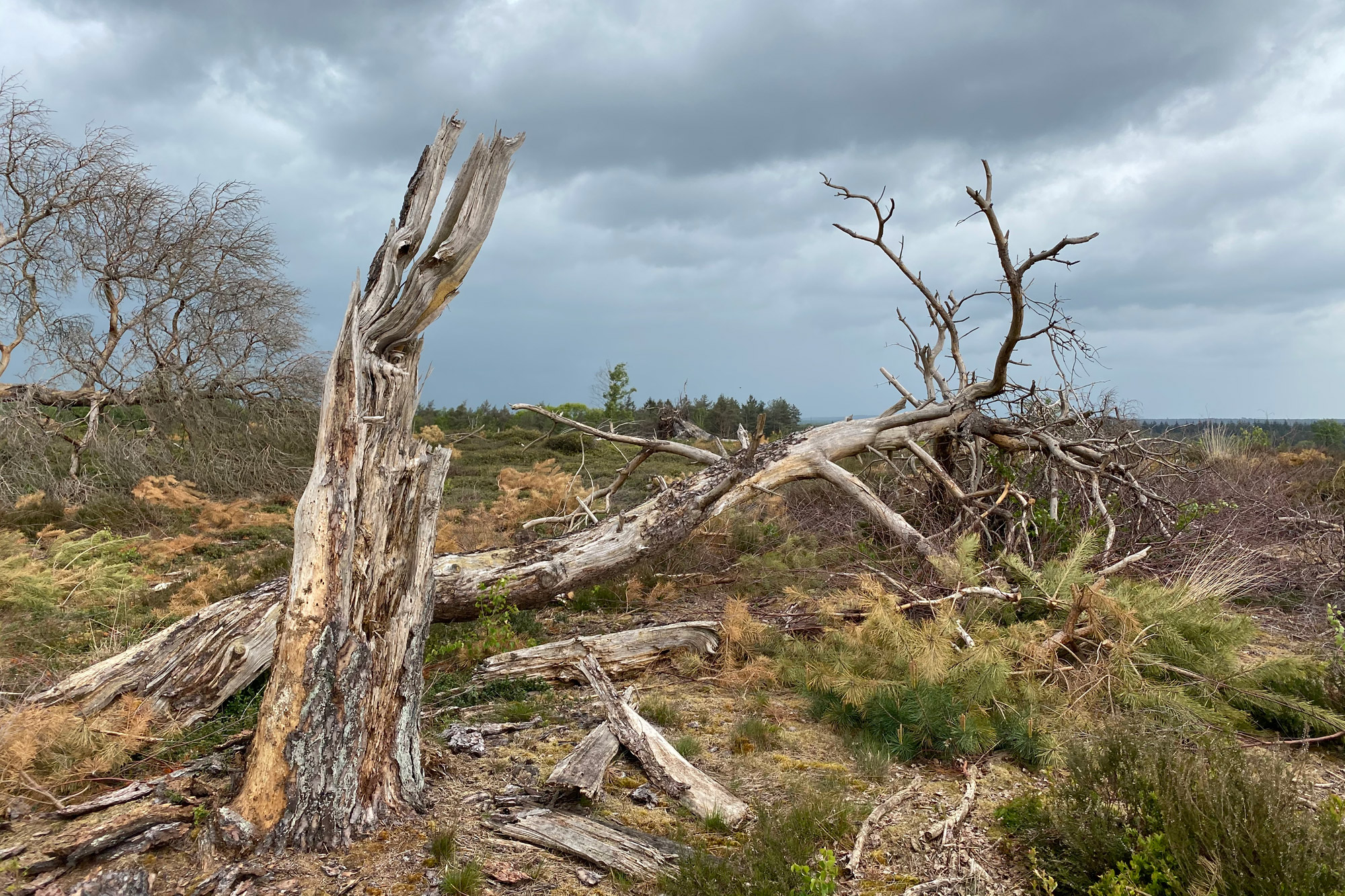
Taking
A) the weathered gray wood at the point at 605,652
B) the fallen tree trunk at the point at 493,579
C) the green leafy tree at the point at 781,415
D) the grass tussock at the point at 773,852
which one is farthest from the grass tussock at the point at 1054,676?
the green leafy tree at the point at 781,415

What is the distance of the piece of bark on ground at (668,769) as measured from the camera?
3.71 metres

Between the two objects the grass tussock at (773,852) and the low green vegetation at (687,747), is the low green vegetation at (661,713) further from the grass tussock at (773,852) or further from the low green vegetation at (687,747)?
the grass tussock at (773,852)

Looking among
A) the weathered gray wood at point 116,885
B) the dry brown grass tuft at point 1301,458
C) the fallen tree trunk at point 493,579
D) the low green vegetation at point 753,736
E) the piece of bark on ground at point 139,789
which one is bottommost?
the low green vegetation at point 753,736

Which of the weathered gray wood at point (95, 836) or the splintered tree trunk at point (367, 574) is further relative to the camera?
the splintered tree trunk at point (367, 574)

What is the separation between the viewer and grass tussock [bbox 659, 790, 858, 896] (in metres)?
2.92

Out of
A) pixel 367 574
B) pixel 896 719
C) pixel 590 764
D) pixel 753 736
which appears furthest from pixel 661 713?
pixel 367 574

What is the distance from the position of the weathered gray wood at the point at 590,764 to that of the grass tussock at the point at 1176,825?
1972 millimetres

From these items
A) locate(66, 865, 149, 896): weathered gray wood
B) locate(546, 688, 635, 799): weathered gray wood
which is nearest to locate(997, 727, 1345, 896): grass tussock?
locate(546, 688, 635, 799): weathered gray wood

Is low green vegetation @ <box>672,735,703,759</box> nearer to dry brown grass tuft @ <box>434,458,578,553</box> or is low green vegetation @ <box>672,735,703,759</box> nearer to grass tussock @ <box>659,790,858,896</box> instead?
grass tussock @ <box>659,790,858,896</box>

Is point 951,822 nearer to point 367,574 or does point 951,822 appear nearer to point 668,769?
point 668,769

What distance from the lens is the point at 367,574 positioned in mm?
3707

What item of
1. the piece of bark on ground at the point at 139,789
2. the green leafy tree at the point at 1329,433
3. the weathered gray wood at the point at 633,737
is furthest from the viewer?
the green leafy tree at the point at 1329,433

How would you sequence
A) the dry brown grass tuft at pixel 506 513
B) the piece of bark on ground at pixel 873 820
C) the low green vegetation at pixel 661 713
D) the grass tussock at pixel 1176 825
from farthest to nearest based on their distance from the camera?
the dry brown grass tuft at pixel 506 513 < the low green vegetation at pixel 661 713 < the piece of bark on ground at pixel 873 820 < the grass tussock at pixel 1176 825

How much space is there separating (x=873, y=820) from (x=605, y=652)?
261 centimetres
